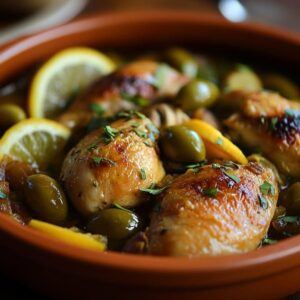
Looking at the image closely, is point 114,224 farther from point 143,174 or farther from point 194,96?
point 194,96

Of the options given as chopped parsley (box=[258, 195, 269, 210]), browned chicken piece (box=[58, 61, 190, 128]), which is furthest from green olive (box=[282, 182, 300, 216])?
browned chicken piece (box=[58, 61, 190, 128])

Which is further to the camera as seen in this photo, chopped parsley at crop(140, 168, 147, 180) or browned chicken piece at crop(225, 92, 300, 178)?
browned chicken piece at crop(225, 92, 300, 178)

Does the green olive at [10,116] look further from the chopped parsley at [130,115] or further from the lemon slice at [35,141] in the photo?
the chopped parsley at [130,115]

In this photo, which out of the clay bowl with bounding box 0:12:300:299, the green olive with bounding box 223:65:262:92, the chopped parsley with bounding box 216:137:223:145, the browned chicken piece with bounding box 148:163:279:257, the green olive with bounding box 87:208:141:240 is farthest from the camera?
the green olive with bounding box 223:65:262:92

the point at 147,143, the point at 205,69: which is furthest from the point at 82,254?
the point at 205,69

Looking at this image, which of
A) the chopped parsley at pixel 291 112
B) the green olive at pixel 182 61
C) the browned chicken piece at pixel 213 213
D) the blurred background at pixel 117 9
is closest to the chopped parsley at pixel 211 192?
the browned chicken piece at pixel 213 213

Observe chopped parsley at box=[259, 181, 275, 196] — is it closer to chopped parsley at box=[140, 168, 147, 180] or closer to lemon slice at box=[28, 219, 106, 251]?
chopped parsley at box=[140, 168, 147, 180]

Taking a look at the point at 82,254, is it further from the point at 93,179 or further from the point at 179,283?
the point at 93,179
